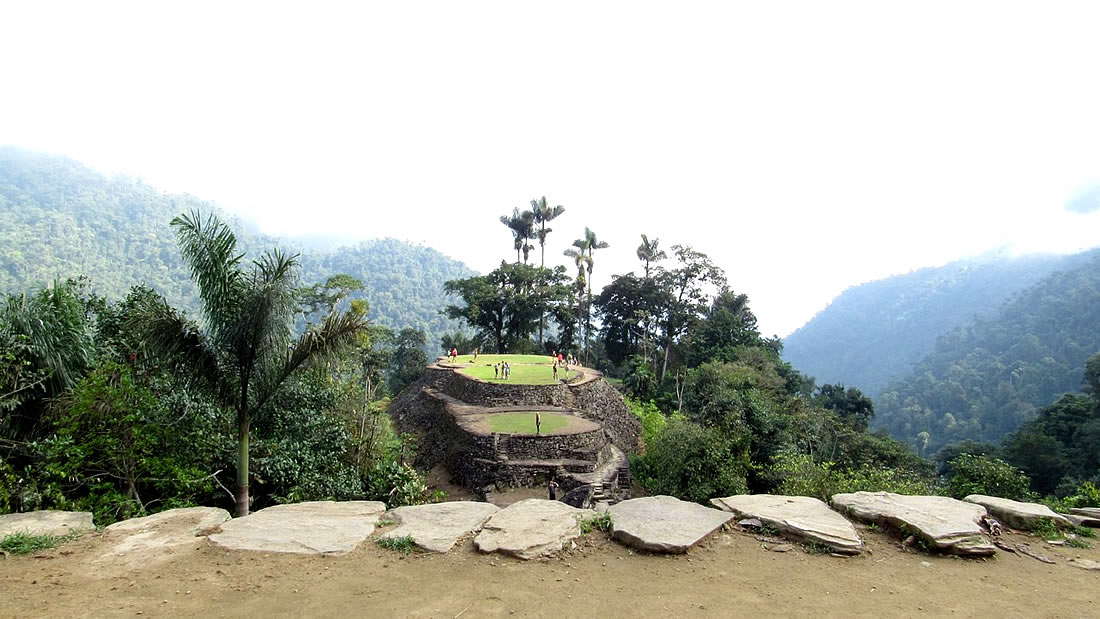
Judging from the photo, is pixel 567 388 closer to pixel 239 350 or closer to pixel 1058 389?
pixel 239 350

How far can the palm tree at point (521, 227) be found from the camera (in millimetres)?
37188

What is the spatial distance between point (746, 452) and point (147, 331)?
446 inches

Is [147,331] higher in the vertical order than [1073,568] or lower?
higher

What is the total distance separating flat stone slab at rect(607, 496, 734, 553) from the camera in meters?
3.50

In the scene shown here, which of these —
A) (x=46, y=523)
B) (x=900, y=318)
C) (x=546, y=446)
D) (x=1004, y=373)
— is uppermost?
(x=900, y=318)

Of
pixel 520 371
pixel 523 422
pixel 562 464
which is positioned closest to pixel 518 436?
pixel 562 464

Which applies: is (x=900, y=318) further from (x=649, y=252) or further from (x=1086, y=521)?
(x=1086, y=521)

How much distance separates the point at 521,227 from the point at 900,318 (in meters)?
99.1

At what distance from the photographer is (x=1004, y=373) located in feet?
171

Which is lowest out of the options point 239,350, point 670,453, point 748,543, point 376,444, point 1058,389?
point 1058,389

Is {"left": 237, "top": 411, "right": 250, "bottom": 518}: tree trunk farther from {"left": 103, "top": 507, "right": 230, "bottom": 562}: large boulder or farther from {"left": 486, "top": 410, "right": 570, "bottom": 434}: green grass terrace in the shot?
{"left": 486, "top": 410, "right": 570, "bottom": 434}: green grass terrace

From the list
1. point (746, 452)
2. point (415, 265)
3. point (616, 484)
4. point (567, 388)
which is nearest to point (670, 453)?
point (746, 452)

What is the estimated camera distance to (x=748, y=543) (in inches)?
146

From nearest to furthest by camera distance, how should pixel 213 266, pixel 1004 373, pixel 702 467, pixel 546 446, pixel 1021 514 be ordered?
pixel 1021 514 < pixel 213 266 < pixel 702 467 < pixel 546 446 < pixel 1004 373
